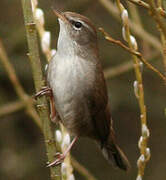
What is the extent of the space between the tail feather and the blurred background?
1255 millimetres

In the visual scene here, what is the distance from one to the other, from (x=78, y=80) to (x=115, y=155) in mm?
961

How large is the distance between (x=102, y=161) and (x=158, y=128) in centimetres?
105

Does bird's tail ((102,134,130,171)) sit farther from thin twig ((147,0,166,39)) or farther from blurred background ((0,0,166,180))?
thin twig ((147,0,166,39))

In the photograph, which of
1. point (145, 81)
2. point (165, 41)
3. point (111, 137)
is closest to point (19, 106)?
point (111, 137)

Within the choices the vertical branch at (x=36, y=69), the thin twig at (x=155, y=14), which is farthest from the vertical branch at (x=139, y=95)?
the vertical branch at (x=36, y=69)

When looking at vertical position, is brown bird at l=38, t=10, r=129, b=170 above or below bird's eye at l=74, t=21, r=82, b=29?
below

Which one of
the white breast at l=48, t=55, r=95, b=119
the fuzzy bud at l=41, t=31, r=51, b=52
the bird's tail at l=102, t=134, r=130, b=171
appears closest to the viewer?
the fuzzy bud at l=41, t=31, r=51, b=52

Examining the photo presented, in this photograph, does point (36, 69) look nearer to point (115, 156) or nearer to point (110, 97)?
point (115, 156)

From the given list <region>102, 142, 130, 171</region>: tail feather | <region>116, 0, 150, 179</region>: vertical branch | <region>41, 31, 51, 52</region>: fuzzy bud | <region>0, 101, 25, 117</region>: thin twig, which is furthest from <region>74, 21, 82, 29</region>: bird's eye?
<region>0, 101, 25, 117</region>: thin twig

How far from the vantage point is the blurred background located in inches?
243

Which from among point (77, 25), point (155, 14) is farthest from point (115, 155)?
point (155, 14)

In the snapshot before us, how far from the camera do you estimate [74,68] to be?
144 inches

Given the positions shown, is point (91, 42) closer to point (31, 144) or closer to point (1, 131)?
point (1, 131)

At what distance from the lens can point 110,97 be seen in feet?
20.6
